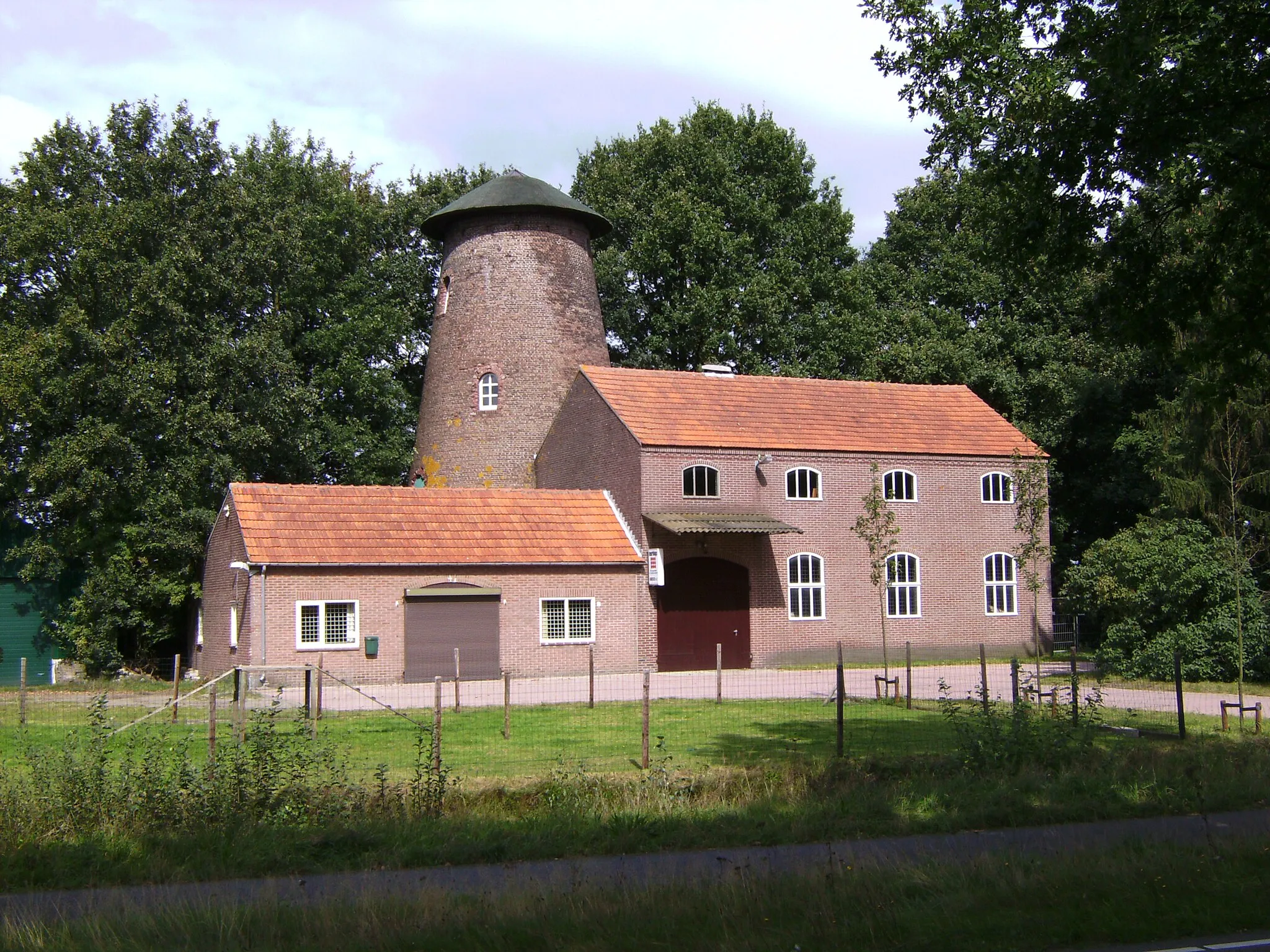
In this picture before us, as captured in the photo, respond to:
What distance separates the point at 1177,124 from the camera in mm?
12695

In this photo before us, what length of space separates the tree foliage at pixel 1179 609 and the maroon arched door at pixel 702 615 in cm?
953

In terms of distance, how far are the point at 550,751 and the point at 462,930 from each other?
8498mm

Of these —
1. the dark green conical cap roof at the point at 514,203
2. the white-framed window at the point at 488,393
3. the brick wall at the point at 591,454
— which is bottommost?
the brick wall at the point at 591,454

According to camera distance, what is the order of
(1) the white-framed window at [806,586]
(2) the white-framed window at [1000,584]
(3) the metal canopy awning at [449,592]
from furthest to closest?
(2) the white-framed window at [1000,584], (1) the white-framed window at [806,586], (3) the metal canopy awning at [449,592]

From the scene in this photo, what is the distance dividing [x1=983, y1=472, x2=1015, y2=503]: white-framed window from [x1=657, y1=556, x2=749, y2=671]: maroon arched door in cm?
814

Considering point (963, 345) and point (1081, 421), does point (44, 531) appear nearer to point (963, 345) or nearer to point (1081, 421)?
point (963, 345)

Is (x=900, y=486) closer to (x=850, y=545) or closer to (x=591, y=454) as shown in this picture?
(x=850, y=545)

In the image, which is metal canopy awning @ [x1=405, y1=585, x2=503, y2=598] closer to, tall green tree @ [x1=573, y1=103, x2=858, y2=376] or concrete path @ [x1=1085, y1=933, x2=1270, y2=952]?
tall green tree @ [x1=573, y1=103, x2=858, y2=376]

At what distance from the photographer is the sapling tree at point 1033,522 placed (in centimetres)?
3206

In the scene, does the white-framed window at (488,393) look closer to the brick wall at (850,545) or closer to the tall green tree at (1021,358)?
the brick wall at (850,545)

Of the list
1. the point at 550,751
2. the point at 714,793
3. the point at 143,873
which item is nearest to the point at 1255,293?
the point at 714,793

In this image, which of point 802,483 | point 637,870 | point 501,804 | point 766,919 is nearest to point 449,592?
point 802,483

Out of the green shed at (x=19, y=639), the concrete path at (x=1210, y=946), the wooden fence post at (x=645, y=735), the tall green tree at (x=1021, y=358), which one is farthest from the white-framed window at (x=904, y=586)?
the concrete path at (x=1210, y=946)

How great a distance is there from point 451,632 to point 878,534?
12.0 m
